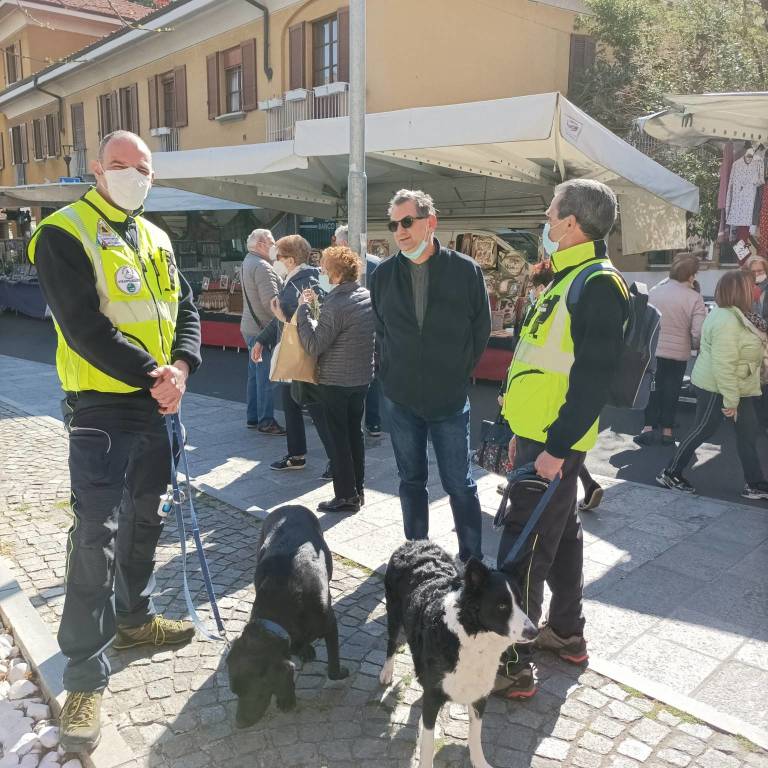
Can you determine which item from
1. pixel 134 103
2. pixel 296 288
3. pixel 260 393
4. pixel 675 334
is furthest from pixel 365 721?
pixel 134 103

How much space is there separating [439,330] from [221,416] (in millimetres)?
4996

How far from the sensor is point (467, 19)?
1592 centimetres

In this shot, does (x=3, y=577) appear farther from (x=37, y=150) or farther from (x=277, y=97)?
A: (x=37, y=150)

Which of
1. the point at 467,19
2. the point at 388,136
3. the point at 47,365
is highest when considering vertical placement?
the point at 467,19

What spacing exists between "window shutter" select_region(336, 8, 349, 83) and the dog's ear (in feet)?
48.0

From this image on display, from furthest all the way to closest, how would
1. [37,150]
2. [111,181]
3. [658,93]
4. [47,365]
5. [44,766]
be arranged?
[37,150], [658,93], [47,365], [111,181], [44,766]

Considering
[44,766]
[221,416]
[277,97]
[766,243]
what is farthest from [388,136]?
[277,97]

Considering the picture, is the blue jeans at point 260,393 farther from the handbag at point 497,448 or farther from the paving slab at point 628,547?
the handbag at point 497,448

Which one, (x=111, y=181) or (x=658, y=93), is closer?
(x=111, y=181)

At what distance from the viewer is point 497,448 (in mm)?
3090

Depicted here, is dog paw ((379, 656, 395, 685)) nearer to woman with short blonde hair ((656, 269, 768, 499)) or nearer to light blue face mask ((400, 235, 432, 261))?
light blue face mask ((400, 235, 432, 261))

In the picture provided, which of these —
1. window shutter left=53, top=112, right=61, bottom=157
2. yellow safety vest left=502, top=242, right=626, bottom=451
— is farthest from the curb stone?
window shutter left=53, top=112, right=61, bottom=157

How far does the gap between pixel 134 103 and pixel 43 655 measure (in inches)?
834

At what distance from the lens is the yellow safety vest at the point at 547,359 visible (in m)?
2.59
